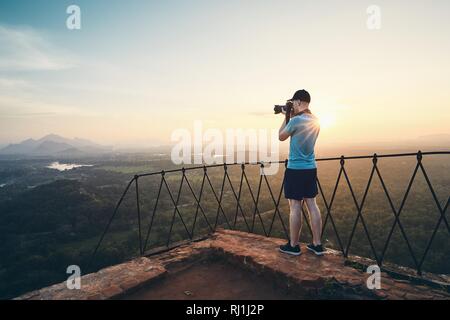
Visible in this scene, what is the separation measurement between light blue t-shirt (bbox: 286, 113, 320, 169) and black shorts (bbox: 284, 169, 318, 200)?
8 cm

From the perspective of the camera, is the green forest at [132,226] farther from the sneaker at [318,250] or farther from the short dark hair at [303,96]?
the short dark hair at [303,96]

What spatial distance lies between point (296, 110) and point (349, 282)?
2206 millimetres

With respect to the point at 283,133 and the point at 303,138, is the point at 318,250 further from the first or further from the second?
the point at 283,133

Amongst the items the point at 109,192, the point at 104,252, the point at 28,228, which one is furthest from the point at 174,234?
the point at 109,192

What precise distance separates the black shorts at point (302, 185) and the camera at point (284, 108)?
873 mm

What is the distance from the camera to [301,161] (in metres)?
3.99

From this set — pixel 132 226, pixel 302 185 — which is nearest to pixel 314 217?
pixel 302 185

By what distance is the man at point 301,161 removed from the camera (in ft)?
12.8

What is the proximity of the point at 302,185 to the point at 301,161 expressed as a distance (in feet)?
1.06

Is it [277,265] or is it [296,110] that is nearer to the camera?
[277,265]

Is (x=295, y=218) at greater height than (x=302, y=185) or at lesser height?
lesser

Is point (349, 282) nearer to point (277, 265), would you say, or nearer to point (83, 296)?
point (277, 265)

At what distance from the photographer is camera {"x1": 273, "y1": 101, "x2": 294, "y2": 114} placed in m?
4.18
